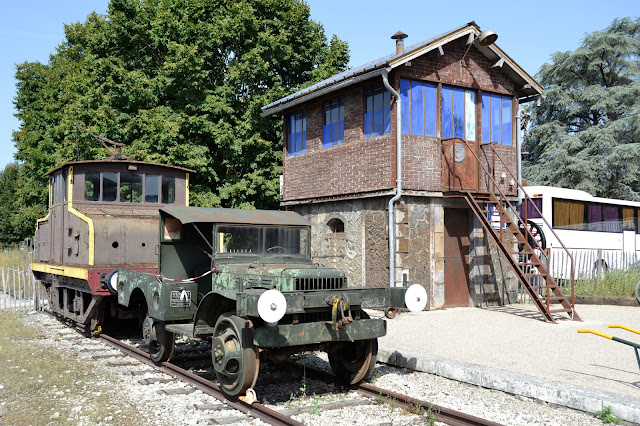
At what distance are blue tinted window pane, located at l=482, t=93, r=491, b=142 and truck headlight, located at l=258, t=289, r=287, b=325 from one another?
11210 mm

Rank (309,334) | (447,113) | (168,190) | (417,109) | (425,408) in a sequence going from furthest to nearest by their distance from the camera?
(447,113) → (417,109) → (168,190) → (309,334) → (425,408)

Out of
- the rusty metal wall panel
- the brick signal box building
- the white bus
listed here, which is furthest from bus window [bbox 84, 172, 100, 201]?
the white bus

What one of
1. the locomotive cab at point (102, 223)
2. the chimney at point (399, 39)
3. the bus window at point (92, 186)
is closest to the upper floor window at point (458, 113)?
the chimney at point (399, 39)

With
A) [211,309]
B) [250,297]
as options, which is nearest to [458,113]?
[211,309]

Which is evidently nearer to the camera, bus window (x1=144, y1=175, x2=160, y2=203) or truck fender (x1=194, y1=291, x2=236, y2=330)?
truck fender (x1=194, y1=291, x2=236, y2=330)

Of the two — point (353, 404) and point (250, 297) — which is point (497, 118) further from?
point (250, 297)

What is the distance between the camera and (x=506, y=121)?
54.0 feet

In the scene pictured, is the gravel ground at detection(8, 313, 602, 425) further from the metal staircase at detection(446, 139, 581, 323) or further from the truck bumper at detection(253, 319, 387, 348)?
the metal staircase at detection(446, 139, 581, 323)

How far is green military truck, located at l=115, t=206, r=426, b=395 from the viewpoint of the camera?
6.65 meters

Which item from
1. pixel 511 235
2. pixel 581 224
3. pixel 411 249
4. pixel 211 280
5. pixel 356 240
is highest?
pixel 581 224

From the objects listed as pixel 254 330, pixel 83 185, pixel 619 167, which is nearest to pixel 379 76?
pixel 83 185

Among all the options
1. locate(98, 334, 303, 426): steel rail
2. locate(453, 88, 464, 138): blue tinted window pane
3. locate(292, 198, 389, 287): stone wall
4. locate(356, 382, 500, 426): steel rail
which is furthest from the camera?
locate(453, 88, 464, 138): blue tinted window pane

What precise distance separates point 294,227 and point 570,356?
466 centimetres

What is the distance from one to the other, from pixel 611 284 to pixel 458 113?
22.2 ft
